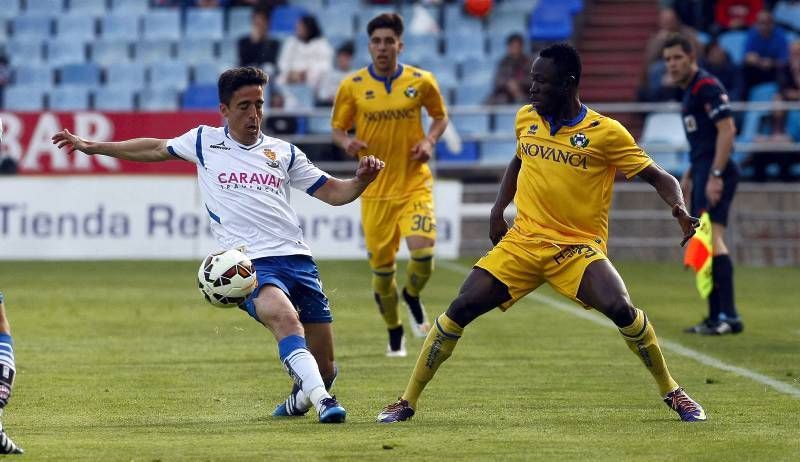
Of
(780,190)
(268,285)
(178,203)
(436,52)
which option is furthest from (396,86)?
(436,52)

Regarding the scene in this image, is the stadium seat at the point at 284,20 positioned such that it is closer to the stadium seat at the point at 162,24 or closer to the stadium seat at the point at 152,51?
the stadium seat at the point at 162,24

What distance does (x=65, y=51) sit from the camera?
86.7 ft

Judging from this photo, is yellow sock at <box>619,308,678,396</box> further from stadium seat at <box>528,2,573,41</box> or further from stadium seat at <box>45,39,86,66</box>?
stadium seat at <box>45,39,86,66</box>

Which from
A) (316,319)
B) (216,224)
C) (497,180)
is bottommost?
(497,180)

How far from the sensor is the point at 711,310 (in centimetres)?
1349

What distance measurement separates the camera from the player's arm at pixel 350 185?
8.02 m

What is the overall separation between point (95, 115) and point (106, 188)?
1.16 metres

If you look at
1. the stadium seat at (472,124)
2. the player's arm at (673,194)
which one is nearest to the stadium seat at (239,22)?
the stadium seat at (472,124)

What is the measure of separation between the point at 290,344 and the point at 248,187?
93cm

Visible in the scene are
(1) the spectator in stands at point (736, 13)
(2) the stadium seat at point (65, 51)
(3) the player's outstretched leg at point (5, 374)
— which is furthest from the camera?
(2) the stadium seat at point (65, 51)

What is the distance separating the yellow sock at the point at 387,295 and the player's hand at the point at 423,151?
2.88 feet

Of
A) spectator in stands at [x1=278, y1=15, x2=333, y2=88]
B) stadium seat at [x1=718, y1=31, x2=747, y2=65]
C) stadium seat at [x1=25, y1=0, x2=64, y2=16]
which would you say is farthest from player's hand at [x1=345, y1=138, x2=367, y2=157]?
stadium seat at [x1=25, y1=0, x2=64, y2=16]

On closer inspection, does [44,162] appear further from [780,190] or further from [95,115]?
[780,190]

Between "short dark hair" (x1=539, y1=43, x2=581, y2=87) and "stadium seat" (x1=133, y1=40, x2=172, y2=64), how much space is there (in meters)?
18.6
